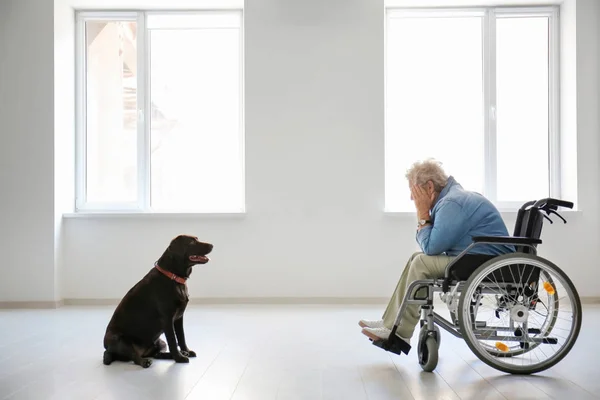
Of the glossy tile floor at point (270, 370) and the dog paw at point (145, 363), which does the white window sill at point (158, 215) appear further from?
the dog paw at point (145, 363)

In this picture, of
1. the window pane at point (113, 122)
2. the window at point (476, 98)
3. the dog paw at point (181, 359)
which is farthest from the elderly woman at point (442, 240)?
the window pane at point (113, 122)

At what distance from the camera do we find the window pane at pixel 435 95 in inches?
230

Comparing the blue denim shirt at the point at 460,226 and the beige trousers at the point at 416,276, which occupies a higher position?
the blue denim shirt at the point at 460,226

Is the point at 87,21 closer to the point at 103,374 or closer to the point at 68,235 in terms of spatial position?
the point at 68,235

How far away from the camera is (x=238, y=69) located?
19.4ft

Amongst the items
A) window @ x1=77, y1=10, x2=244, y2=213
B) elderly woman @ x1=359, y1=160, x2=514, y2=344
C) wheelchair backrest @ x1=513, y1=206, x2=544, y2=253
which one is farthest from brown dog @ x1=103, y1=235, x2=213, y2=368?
window @ x1=77, y1=10, x2=244, y2=213

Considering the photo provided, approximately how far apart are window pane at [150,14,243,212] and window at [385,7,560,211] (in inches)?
51.9

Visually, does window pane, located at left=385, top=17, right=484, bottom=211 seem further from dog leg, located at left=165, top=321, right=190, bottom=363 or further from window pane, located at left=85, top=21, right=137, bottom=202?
dog leg, located at left=165, top=321, right=190, bottom=363

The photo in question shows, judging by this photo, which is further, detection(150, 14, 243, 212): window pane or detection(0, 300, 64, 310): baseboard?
detection(150, 14, 243, 212): window pane

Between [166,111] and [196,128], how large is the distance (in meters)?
0.29

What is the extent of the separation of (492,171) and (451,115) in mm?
583

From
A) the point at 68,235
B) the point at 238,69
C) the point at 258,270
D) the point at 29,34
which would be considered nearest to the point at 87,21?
the point at 29,34

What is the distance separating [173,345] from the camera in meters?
3.24

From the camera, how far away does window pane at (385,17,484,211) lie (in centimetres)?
584
